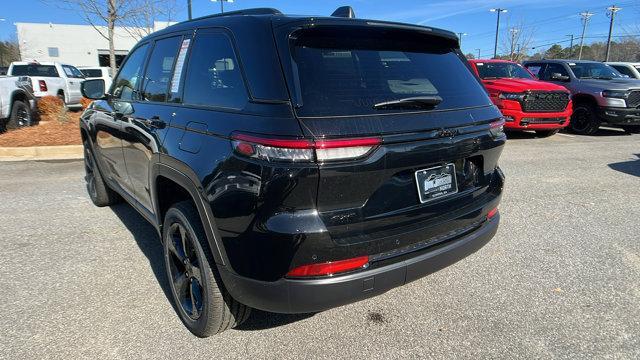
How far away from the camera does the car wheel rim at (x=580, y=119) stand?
1112 cm

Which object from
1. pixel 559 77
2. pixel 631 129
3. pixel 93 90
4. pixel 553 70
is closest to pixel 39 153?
pixel 93 90

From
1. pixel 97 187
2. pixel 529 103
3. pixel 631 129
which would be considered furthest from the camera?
pixel 631 129

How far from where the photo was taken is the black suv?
197 centimetres

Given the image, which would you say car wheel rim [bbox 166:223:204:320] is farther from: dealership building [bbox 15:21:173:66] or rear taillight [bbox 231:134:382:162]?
dealership building [bbox 15:21:173:66]

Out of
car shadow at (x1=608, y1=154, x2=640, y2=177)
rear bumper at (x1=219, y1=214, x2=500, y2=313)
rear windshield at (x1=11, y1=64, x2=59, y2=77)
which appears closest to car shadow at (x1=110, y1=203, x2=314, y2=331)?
rear bumper at (x1=219, y1=214, x2=500, y2=313)

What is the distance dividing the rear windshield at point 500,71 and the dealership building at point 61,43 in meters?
52.3

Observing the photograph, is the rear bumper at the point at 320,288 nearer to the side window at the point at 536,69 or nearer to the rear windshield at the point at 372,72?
the rear windshield at the point at 372,72

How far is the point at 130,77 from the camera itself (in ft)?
12.3

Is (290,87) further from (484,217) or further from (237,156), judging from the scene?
(484,217)

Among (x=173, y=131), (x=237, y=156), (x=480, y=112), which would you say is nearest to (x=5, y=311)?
(x=173, y=131)

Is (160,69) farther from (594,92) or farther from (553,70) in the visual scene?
(553,70)

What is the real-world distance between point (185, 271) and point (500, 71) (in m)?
9.93

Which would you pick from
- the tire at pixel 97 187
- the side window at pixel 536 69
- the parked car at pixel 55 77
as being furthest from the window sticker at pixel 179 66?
the parked car at pixel 55 77

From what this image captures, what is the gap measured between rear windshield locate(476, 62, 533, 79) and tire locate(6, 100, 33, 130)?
10.7m
